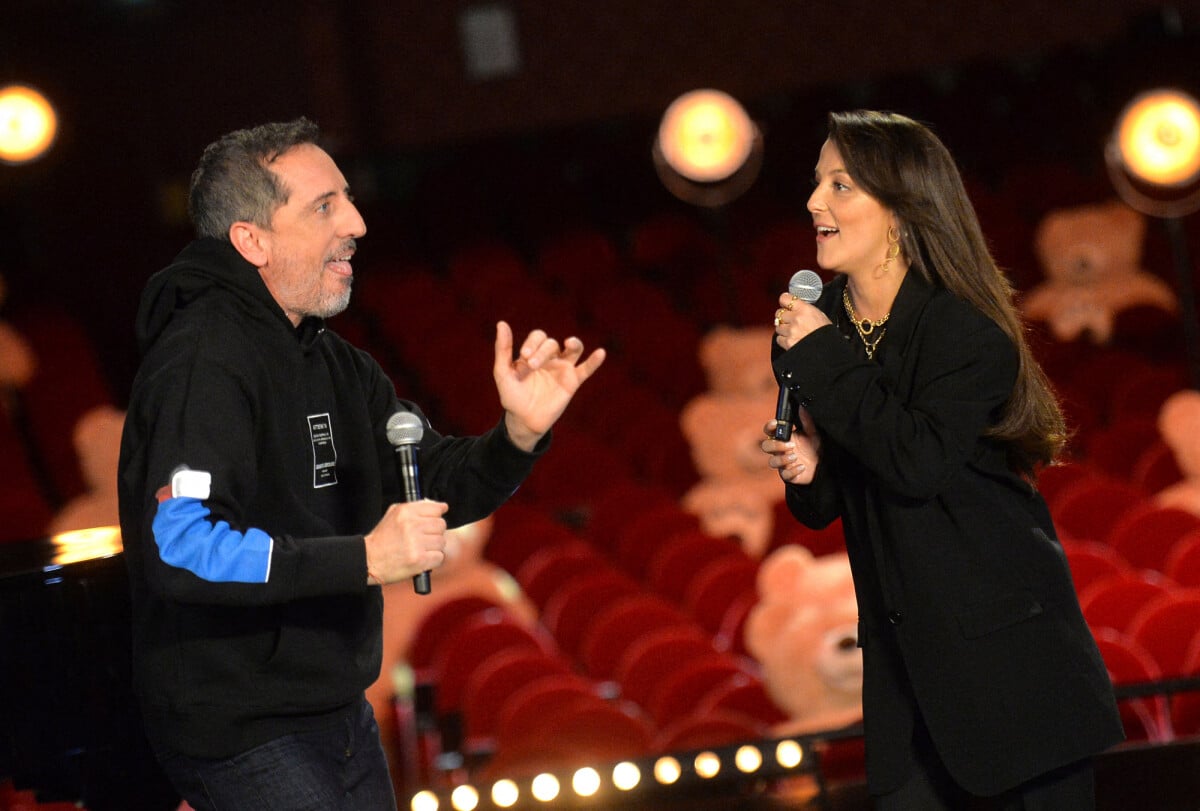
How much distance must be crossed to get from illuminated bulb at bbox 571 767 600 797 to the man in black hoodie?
89 cm

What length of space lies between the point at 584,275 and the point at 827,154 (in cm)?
476

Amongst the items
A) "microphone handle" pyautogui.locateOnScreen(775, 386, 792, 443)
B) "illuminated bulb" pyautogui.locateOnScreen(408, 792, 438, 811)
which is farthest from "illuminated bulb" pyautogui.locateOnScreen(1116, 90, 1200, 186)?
"microphone handle" pyautogui.locateOnScreen(775, 386, 792, 443)

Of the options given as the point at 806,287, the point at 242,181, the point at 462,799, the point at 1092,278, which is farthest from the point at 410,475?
the point at 1092,278

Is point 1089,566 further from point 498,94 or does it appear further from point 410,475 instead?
point 498,94

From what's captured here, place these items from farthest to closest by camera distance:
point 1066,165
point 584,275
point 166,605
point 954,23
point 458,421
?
1. point 954,23
2. point 1066,165
3. point 584,275
4. point 458,421
5. point 166,605

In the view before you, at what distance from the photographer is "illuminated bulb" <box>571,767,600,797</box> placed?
2.53 metres

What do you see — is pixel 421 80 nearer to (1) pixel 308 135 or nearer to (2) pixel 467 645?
(2) pixel 467 645

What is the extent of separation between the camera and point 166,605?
5.06 feet

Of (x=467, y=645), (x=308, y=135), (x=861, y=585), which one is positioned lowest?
(x=467, y=645)

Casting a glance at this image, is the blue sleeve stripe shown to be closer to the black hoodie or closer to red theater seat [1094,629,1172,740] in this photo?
the black hoodie

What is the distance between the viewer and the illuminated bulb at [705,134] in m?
5.83

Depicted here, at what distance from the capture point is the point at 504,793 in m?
2.51

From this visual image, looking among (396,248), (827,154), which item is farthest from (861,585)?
(396,248)

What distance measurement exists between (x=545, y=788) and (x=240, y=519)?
1.23m
